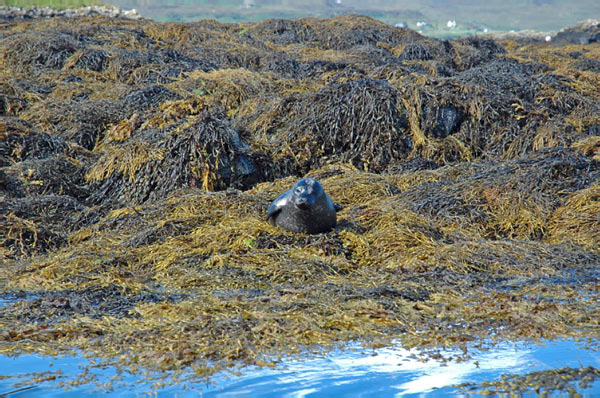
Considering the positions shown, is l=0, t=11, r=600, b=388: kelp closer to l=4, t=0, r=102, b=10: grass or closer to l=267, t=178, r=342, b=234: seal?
l=267, t=178, r=342, b=234: seal

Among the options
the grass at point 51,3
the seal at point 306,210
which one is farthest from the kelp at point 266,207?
the grass at point 51,3

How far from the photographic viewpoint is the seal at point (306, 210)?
16.6 ft

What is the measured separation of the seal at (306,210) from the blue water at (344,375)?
1917mm

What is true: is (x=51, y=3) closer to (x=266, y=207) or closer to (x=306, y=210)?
(x=266, y=207)

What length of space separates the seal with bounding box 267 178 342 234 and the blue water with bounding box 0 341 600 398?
6.29ft

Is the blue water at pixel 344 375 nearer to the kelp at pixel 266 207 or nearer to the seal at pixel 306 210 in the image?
the kelp at pixel 266 207

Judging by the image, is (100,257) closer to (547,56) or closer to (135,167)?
(135,167)

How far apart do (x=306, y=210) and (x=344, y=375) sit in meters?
2.17

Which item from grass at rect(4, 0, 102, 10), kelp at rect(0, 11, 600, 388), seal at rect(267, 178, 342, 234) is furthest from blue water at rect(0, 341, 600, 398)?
grass at rect(4, 0, 102, 10)

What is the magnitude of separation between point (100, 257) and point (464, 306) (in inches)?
105

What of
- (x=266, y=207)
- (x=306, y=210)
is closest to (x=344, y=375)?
(x=306, y=210)

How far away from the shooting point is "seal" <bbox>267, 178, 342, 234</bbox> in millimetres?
5059

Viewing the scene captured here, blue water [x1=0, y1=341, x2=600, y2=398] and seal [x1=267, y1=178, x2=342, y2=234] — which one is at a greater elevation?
seal [x1=267, y1=178, x2=342, y2=234]

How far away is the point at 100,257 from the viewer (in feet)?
16.0
